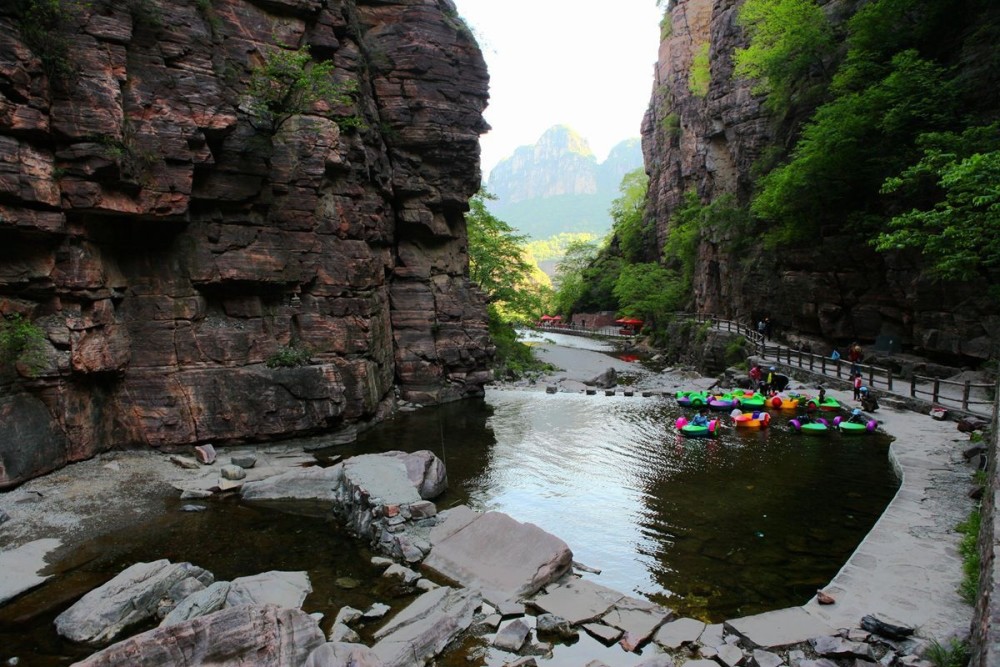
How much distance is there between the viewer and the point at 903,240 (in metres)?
17.9

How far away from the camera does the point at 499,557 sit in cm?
963

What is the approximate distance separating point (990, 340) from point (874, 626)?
17512 millimetres

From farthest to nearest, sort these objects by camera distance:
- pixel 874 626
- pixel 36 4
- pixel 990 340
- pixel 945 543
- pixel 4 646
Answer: pixel 990 340 < pixel 36 4 < pixel 945 543 < pixel 4 646 < pixel 874 626

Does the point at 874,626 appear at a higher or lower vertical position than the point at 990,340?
lower

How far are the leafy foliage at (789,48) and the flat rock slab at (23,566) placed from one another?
35958 mm

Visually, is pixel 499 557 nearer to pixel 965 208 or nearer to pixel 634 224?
pixel 965 208

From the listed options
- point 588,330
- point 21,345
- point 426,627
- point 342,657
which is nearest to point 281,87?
point 21,345

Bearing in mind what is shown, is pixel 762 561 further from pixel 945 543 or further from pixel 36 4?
pixel 36 4

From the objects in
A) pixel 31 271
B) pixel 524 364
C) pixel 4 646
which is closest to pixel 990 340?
pixel 524 364

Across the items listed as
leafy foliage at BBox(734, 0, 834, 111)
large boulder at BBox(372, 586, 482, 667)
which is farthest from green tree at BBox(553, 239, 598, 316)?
large boulder at BBox(372, 586, 482, 667)

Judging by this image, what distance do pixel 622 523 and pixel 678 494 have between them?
7.09 feet

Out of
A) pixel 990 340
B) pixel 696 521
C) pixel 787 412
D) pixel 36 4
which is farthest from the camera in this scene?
pixel 787 412

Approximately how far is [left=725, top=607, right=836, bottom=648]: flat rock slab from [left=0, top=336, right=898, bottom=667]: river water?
785 mm

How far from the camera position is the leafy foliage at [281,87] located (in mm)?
17156
